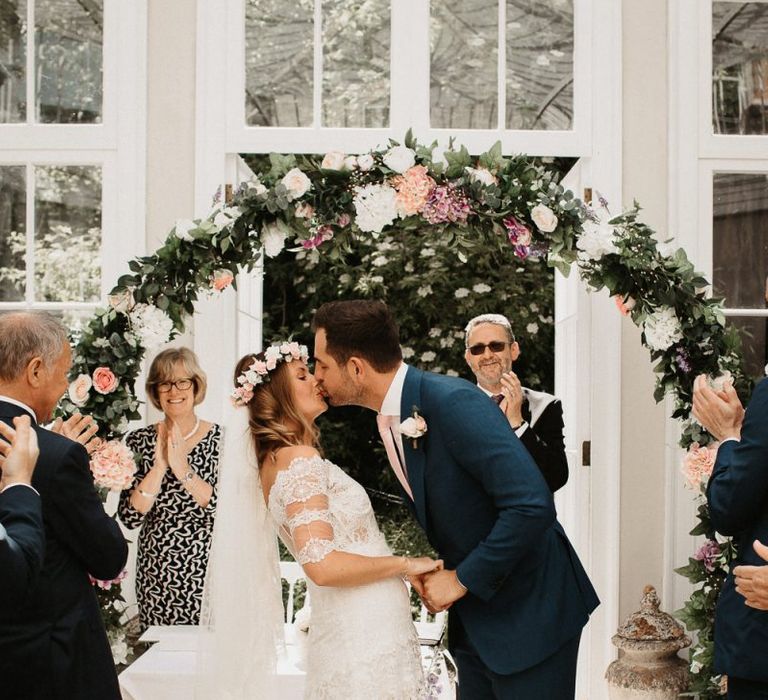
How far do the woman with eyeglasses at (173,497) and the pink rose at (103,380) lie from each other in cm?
40

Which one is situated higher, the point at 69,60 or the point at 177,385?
the point at 69,60

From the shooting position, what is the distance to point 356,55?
4.79 m

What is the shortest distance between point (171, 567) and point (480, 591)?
6.05ft

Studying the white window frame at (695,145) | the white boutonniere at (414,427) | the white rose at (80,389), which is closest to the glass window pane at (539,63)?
the white window frame at (695,145)

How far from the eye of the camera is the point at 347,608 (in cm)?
290

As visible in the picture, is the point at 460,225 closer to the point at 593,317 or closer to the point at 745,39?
the point at 593,317

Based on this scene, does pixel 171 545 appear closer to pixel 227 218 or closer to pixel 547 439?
pixel 227 218

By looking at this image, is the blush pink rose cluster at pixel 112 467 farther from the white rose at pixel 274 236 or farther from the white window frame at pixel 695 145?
the white window frame at pixel 695 145

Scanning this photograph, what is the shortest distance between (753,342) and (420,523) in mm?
2444

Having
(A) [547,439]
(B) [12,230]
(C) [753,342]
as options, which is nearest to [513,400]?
(A) [547,439]

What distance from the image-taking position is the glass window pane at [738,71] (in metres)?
4.78

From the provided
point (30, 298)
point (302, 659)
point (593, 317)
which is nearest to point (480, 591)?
point (302, 659)

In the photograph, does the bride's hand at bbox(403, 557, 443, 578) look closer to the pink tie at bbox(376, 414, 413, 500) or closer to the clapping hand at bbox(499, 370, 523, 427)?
the pink tie at bbox(376, 414, 413, 500)

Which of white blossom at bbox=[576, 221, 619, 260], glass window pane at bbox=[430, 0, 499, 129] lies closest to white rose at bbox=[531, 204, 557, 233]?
white blossom at bbox=[576, 221, 619, 260]
